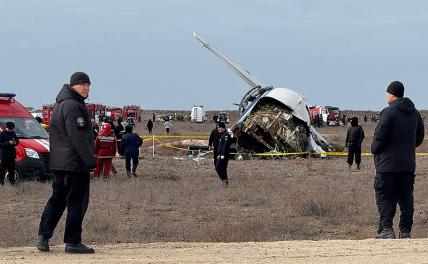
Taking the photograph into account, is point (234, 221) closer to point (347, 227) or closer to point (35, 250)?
point (347, 227)

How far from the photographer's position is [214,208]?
57.3ft

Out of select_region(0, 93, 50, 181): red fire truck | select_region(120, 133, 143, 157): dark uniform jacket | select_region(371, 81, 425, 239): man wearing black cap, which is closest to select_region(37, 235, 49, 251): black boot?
select_region(371, 81, 425, 239): man wearing black cap

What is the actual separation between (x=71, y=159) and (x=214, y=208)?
8815mm

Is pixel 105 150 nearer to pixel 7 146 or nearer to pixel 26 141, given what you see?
pixel 26 141

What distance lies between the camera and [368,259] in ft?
27.9

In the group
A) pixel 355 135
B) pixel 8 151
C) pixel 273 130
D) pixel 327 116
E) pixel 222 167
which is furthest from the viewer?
pixel 327 116

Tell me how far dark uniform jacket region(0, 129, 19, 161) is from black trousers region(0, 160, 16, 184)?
9cm

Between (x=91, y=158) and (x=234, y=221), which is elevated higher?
(x=91, y=158)

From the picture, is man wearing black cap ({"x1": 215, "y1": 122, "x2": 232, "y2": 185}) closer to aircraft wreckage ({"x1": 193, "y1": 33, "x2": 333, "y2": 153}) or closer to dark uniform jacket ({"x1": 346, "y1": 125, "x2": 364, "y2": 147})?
dark uniform jacket ({"x1": 346, "y1": 125, "x2": 364, "y2": 147})

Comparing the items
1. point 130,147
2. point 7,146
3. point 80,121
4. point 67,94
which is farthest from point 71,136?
point 130,147

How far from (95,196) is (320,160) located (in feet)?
56.7

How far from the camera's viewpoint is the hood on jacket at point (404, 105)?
1055 centimetres

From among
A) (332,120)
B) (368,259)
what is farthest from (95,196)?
(332,120)

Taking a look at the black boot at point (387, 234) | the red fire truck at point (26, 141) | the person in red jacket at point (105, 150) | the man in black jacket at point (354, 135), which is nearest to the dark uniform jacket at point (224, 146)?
the person in red jacket at point (105, 150)
